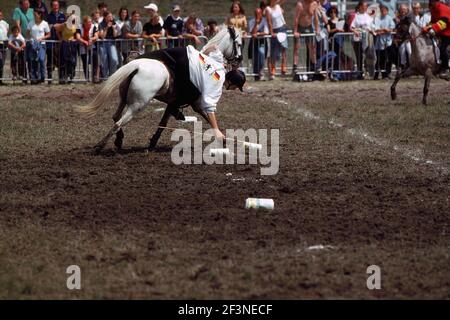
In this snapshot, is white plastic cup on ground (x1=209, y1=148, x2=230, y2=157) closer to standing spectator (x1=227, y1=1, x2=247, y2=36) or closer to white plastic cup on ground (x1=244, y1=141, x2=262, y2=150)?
→ white plastic cup on ground (x1=244, y1=141, x2=262, y2=150)

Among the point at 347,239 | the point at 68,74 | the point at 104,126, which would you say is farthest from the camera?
the point at 68,74

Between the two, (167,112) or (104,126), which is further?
(104,126)

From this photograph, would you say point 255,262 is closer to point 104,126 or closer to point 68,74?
point 104,126

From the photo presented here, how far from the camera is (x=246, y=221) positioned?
8789 mm

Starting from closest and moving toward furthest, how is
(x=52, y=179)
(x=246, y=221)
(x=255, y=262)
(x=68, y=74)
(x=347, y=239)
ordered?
(x=255, y=262) < (x=347, y=239) < (x=246, y=221) < (x=52, y=179) < (x=68, y=74)

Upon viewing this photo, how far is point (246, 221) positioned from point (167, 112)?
15.7 ft

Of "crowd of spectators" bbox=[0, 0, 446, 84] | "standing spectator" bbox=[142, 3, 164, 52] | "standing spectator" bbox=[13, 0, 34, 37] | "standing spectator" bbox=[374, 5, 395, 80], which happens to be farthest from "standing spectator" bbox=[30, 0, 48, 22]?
"standing spectator" bbox=[374, 5, 395, 80]

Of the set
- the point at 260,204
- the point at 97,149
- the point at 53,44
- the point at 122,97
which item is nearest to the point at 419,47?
the point at 122,97

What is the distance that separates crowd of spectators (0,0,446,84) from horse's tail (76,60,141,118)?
1060 cm

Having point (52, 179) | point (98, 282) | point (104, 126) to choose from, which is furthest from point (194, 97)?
point (98, 282)

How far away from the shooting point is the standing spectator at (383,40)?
24.6 meters

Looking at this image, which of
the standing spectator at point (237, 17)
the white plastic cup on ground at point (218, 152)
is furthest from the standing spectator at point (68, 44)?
the white plastic cup on ground at point (218, 152)

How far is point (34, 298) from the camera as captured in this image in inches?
255

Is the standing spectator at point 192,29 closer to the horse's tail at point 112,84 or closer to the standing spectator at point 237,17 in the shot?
the standing spectator at point 237,17
